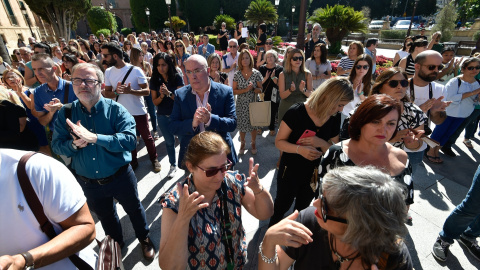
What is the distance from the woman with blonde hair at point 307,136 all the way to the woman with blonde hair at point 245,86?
7.28 ft

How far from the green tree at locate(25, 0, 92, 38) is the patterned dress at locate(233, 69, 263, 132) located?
2836cm

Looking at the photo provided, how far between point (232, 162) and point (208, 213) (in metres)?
1.24

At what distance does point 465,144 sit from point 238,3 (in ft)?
139

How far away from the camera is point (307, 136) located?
95.0 inches

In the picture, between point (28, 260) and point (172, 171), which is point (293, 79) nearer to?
point (172, 171)

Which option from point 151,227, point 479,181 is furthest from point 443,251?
point 151,227

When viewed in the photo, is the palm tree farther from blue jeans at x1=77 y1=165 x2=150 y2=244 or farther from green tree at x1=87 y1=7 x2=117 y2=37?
blue jeans at x1=77 y1=165 x2=150 y2=244

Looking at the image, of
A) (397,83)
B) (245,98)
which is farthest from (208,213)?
(245,98)

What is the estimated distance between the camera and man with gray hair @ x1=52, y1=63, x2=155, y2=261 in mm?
2186

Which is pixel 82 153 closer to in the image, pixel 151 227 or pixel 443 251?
pixel 151 227

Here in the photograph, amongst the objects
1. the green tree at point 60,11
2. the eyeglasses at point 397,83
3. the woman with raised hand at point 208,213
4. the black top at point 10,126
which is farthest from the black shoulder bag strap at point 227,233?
the green tree at point 60,11

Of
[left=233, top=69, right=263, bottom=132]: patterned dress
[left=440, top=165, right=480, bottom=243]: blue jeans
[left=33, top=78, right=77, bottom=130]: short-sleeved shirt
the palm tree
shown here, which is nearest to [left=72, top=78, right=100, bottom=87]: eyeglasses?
[left=33, top=78, right=77, bottom=130]: short-sleeved shirt

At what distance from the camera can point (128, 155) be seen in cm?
249

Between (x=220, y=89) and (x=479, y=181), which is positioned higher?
(x=220, y=89)
